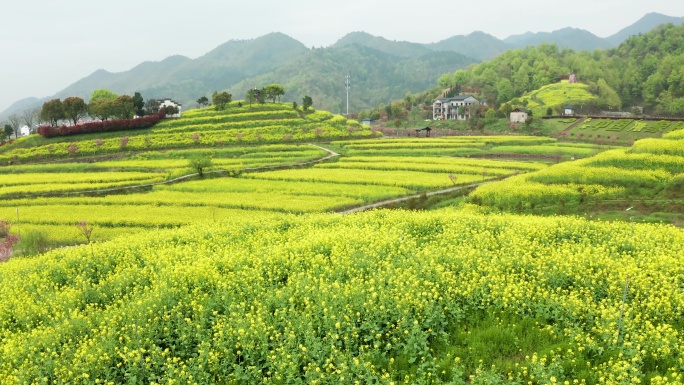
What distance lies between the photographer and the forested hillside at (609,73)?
331 ft

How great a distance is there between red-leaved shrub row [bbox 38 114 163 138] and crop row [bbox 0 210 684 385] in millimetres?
57623

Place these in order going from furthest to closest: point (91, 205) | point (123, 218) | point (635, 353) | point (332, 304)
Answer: point (91, 205), point (123, 218), point (332, 304), point (635, 353)

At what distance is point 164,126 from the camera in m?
70.3

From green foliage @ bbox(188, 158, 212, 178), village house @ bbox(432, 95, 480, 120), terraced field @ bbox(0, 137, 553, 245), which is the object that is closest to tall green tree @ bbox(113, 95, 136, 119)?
terraced field @ bbox(0, 137, 553, 245)

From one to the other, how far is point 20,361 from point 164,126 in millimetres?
65633

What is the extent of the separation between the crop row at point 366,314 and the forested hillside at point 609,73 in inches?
3751

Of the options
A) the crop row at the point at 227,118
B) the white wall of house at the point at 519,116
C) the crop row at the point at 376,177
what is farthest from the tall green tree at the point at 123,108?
the white wall of house at the point at 519,116

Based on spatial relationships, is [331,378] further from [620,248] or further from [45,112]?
[45,112]

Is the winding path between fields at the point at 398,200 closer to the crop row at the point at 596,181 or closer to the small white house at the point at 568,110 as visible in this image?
the crop row at the point at 596,181

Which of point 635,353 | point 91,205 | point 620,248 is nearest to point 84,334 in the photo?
point 635,353

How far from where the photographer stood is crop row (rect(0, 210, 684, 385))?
339 inches

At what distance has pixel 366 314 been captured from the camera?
995cm

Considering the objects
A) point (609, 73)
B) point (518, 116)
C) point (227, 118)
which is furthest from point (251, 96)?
point (609, 73)

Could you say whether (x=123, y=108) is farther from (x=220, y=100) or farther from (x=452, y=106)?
(x=452, y=106)
